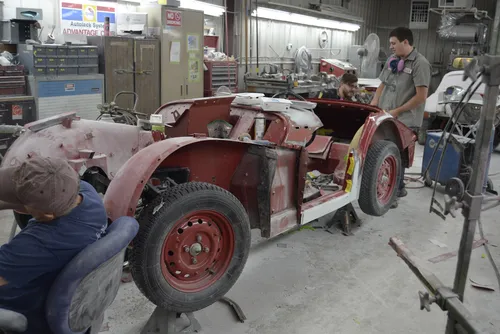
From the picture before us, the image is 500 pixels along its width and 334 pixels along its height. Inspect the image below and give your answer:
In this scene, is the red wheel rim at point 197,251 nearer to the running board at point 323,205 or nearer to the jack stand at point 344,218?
the running board at point 323,205

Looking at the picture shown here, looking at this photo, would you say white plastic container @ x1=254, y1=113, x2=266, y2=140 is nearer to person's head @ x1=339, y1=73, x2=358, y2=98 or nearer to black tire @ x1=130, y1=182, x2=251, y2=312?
black tire @ x1=130, y1=182, x2=251, y2=312

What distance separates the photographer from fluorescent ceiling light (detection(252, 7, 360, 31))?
976 cm

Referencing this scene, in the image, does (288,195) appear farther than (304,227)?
No

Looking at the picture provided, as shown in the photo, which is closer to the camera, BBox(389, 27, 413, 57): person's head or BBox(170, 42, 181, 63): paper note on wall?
BBox(389, 27, 413, 57): person's head

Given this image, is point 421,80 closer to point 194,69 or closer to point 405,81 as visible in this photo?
point 405,81

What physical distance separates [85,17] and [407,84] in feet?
15.8

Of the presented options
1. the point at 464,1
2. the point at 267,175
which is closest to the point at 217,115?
the point at 267,175

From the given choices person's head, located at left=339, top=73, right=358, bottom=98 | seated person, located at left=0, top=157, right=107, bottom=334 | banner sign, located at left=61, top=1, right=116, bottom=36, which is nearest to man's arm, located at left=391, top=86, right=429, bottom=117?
person's head, located at left=339, top=73, right=358, bottom=98

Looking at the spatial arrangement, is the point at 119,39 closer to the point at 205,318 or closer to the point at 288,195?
the point at 288,195

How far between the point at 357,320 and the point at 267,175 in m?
1.05

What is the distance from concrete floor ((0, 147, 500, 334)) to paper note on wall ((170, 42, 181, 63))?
4.12 m

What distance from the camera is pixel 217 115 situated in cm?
367

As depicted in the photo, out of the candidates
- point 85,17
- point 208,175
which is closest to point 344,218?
point 208,175

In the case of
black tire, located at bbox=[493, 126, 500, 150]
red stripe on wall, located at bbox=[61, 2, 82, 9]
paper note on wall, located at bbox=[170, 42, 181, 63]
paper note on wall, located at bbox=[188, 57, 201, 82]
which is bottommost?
black tire, located at bbox=[493, 126, 500, 150]
